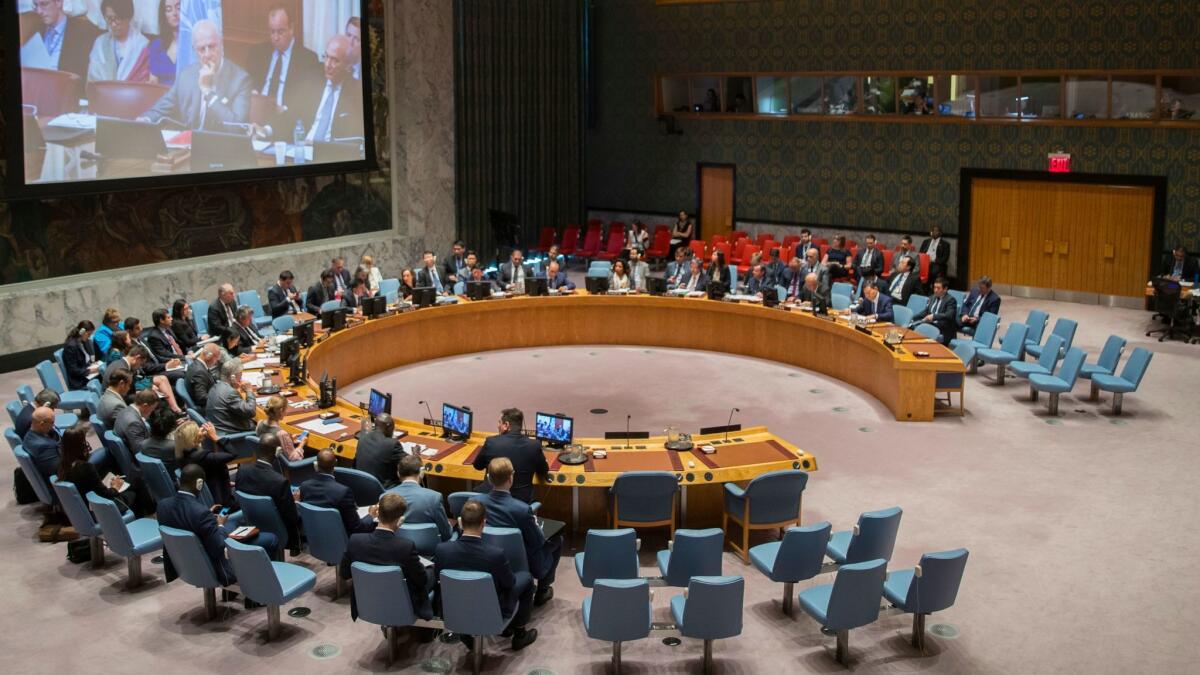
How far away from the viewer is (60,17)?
45.3ft

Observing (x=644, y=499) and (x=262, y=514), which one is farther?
(x=644, y=499)

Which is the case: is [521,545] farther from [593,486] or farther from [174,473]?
[174,473]

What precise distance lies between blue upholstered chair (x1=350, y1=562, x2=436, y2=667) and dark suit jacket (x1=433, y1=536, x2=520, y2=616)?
0.26 meters

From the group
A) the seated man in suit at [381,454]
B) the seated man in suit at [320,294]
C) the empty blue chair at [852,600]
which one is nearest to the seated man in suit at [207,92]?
the seated man in suit at [320,294]

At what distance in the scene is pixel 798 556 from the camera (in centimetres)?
755

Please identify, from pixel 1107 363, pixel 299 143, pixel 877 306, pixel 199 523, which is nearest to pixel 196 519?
pixel 199 523

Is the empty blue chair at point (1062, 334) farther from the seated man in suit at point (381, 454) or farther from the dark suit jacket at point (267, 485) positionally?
the dark suit jacket at point (267, 485)

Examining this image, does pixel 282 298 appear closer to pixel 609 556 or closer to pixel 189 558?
pixel 189 558

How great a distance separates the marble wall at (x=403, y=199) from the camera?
15.9 m

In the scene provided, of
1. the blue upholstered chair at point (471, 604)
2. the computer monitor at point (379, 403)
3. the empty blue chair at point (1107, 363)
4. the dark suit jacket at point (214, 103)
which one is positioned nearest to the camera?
the blue upholstered chair at point (471, 604)

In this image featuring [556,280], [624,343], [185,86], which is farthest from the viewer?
[556,280]

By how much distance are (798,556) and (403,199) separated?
13288 mm

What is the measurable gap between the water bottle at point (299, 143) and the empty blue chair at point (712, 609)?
12.1m

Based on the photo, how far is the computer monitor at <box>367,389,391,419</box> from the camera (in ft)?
32.6
